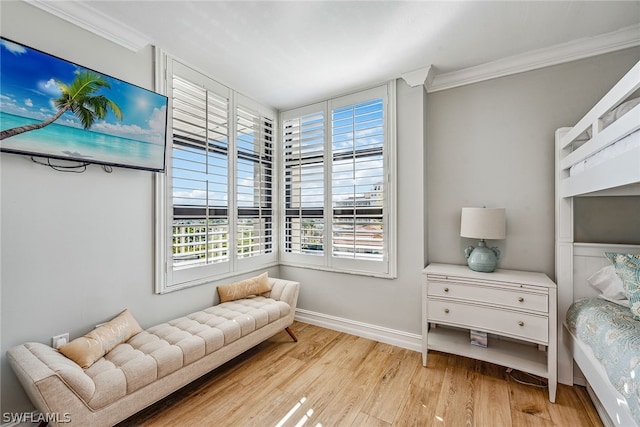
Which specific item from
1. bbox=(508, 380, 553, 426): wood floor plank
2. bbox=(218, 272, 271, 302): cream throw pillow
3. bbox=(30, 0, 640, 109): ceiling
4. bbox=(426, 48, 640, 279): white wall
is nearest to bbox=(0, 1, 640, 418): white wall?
bbox=(426, 48, 640, 279): white wall

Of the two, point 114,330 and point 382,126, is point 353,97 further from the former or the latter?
point 114,330

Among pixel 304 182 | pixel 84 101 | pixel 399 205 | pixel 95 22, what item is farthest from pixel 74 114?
pixel 399 205

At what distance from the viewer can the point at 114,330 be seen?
1.75 m

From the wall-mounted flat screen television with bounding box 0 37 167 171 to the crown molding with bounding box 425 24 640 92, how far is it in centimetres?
246

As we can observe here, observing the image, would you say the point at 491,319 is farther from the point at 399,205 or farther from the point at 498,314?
the point at 399,205

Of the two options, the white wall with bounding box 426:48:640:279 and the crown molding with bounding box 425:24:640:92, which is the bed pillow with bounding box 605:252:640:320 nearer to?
the white wall with bounding box 426:48:640:279

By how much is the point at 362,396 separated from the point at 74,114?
→ 262cm

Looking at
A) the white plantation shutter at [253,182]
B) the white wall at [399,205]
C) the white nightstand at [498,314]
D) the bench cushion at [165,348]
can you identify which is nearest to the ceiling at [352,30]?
the white wall at [399,205]

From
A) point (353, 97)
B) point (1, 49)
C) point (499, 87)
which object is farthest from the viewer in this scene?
point (353, 97)

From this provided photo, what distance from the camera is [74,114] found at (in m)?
1.64

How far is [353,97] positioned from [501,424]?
9.53ft

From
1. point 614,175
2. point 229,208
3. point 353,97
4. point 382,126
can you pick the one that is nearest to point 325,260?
point 229,208

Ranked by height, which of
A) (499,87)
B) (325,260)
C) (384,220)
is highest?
(499,87)

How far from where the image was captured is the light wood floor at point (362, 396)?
1.66 m
